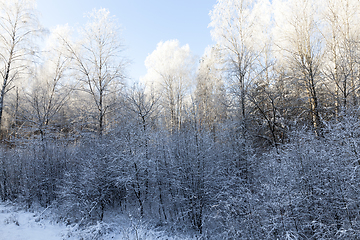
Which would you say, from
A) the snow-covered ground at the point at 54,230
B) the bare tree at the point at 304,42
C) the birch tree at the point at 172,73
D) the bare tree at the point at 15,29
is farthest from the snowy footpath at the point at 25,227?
the birch tree at the point at 172,73

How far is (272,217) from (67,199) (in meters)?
7.38

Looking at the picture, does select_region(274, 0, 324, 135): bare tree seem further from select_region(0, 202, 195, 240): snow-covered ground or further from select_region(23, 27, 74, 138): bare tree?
select_region(23, 27, 74, 138): bare tree

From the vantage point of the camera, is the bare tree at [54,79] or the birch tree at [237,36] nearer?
the birch tree at [237,36]

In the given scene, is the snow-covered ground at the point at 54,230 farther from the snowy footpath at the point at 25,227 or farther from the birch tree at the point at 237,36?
the birch tree at the point at 237,36

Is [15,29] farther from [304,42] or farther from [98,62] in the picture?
[304,42]

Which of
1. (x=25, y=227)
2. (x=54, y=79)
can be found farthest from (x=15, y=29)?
(x=25, y=227)

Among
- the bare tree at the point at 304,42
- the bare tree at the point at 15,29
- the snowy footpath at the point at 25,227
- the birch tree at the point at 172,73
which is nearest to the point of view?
the snowy footpath at the point at 25,227

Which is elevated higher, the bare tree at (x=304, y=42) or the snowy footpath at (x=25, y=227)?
the bare tree at (x=304, y=42)

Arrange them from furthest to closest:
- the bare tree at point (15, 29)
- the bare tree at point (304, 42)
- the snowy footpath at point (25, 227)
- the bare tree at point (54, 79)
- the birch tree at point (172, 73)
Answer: the birch tree at point (172, 73), the bare tree at point (54, 79), the bare tree at point (15, 29), the bare tree at point (304, 42), the snowy footpath at point (25, 227)

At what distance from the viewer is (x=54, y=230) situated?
636cm

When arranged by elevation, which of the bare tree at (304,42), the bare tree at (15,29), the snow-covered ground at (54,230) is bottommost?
the snow-covered ground at (54,230)

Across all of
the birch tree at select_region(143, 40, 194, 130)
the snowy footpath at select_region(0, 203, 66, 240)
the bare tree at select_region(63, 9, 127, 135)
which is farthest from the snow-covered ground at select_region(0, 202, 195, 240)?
the birch tree at select_region(143, 40, 194, 130)

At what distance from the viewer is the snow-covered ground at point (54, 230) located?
5772 mm

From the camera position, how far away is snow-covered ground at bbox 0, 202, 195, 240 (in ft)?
18.9
